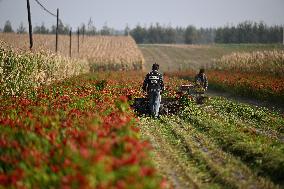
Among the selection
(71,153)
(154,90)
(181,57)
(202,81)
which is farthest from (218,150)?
(181,57)

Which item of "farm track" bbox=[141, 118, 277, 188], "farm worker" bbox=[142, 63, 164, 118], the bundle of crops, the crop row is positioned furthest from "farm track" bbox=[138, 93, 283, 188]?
the bundle of crops

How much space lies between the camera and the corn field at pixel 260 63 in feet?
106

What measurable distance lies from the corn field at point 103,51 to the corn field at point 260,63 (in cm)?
1867

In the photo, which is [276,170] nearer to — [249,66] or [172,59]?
[249,66]

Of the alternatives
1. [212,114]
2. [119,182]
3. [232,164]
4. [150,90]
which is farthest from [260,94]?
[119,182]

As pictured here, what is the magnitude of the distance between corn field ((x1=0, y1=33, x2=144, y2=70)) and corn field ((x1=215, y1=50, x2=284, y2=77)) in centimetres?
1867

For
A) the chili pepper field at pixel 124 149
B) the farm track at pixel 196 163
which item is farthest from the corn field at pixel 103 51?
the farm track at pixel 196 163

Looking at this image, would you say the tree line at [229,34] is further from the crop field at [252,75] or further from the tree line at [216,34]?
the crop field at [252,75]

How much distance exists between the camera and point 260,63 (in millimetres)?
35469

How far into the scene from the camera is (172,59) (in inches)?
3322

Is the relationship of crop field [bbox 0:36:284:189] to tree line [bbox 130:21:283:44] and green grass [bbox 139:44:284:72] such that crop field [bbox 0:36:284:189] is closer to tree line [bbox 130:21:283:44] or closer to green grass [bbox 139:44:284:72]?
green grass [bbox 139:44:284:72]

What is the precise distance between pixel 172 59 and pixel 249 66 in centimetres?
4745

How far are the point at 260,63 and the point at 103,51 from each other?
4056 cm

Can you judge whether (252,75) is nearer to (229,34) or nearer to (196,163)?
(196,163)
